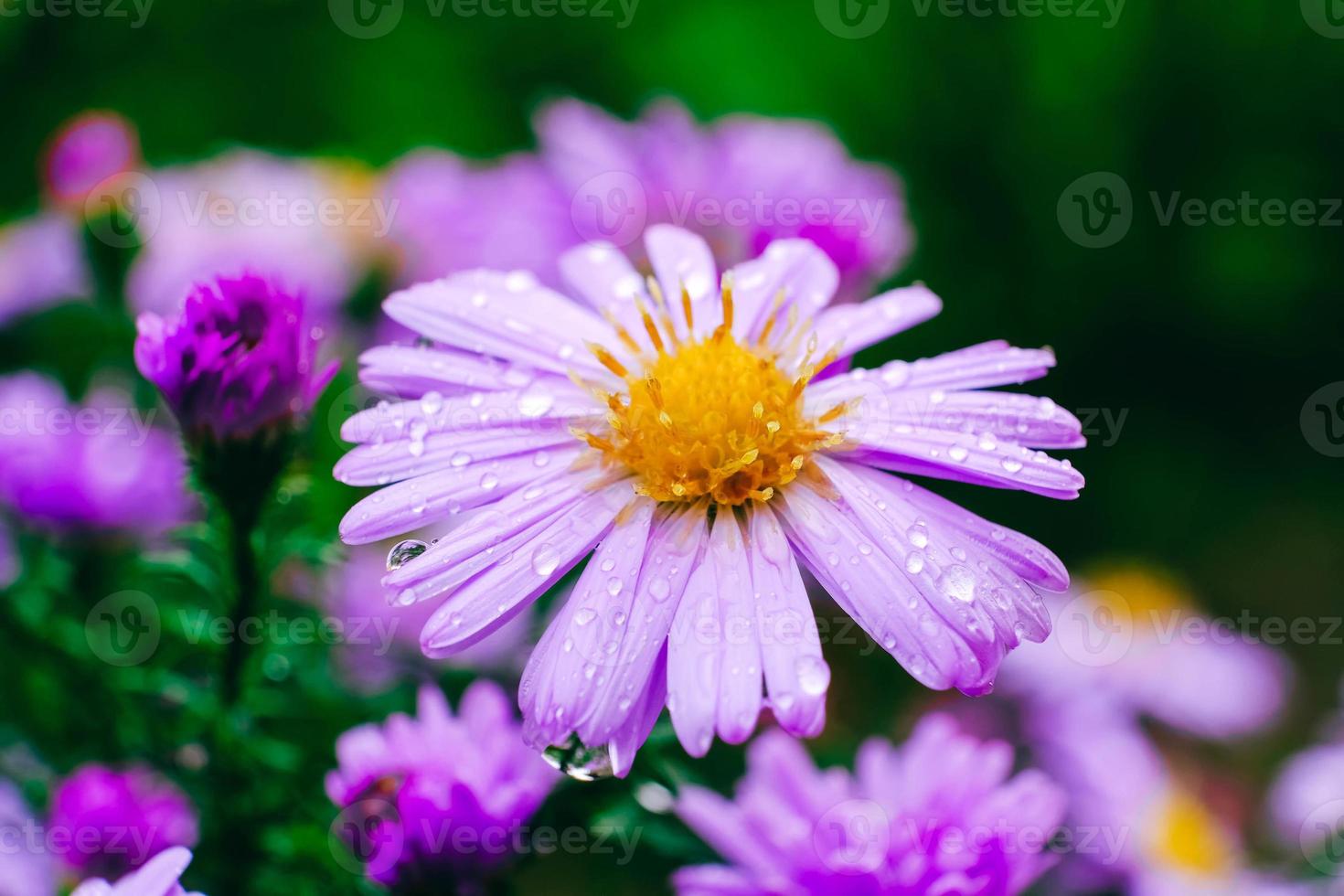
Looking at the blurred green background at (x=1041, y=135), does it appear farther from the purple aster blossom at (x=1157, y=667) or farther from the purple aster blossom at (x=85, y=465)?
the purple aster blossom at (x=85, y=465)

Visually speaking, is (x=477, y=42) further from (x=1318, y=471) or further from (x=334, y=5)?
(x=1318, y=471)

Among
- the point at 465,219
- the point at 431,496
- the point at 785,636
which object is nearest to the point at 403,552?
the point at 431,496

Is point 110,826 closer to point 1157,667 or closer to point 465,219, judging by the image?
point 465,219

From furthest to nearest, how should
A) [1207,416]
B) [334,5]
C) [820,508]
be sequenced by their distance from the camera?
[334,5], [1207,416], [820,508]

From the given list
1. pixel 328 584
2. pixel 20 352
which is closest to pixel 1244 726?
pixel 328 584

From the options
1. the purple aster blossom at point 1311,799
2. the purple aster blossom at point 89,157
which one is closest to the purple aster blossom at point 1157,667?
the purple aster blossom at point 1311,799

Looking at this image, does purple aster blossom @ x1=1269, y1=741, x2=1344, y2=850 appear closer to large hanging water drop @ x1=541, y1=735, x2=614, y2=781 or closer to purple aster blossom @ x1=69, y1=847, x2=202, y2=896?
large hanging water drop @ x1=541, y1=735, x2=614, y2=781

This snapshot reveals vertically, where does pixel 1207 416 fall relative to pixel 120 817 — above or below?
above
